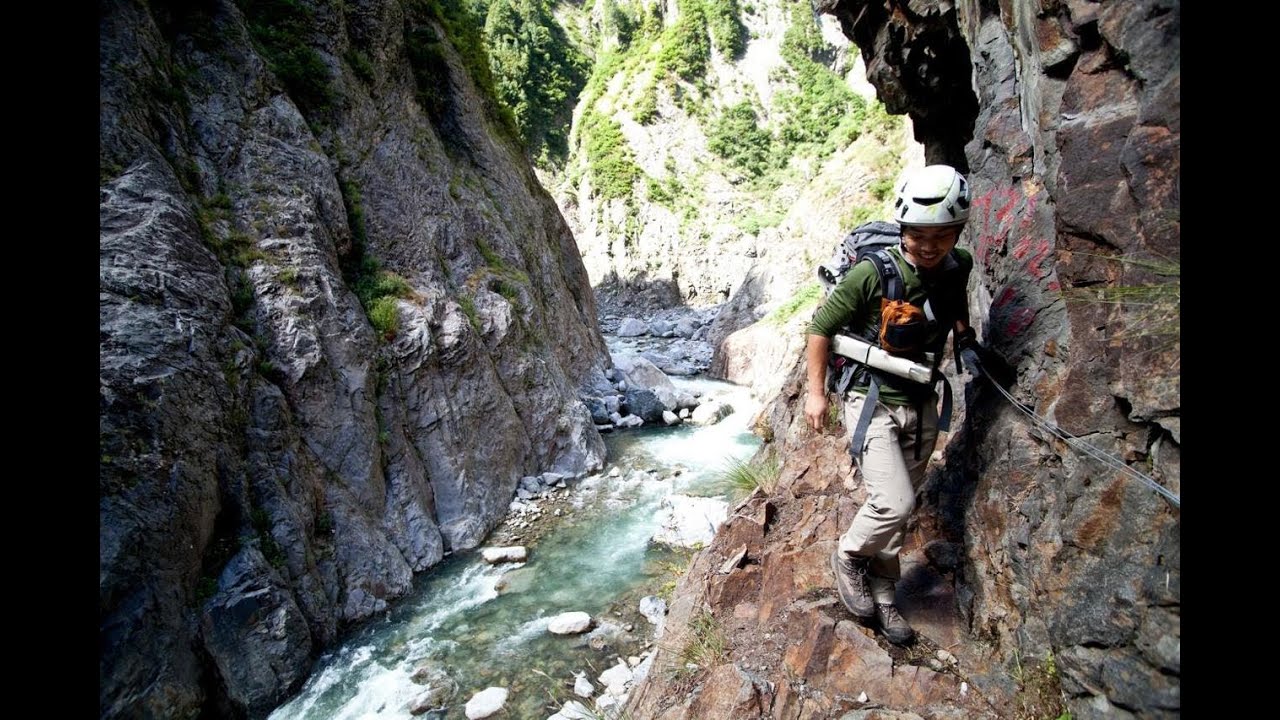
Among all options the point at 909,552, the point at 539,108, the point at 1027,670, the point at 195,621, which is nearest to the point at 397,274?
the point at 195,621

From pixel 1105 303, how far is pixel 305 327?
8.08 m

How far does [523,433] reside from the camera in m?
11.3

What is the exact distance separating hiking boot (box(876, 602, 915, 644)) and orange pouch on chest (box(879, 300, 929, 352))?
5.04 ft

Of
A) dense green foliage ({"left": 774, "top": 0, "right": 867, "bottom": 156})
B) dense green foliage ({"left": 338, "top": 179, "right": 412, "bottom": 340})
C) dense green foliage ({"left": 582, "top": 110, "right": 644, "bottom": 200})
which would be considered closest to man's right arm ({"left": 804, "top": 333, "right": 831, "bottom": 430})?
dense green foliage ({"left": 338, "top": 179, "right": 412, "bottom": 340})

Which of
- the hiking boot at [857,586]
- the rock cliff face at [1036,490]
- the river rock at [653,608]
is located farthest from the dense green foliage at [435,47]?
the hiking boot at [857,586]

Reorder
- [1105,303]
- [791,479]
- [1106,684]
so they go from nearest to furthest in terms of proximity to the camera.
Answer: [1106,684]
[1105,303]
[791,479]

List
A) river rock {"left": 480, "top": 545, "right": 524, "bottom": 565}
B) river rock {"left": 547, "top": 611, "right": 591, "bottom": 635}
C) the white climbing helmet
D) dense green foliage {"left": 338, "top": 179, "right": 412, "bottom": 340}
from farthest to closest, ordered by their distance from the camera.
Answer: dense green foliage {"left": 338, "top": 179, "right": 412, "bottom": 340}
river rock {"left": 480, "top": 545, "right": 524, "bottom": 565}
river rock {"left": 547, "top": 611, "right": 591, "bottom": 635}
the white climbing helmet

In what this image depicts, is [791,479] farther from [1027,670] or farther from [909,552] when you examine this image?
[1027,670]

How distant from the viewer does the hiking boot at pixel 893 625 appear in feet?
11.3

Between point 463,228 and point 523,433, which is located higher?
point 463,228

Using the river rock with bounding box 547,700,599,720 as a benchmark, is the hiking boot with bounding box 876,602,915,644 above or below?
above

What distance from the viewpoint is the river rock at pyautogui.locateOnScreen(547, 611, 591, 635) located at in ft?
22.2

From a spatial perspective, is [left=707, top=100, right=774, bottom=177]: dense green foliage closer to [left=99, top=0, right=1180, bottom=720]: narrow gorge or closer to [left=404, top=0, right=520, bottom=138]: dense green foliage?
[left=99, top=0, right=1180, bottom=720]: narrow gorge

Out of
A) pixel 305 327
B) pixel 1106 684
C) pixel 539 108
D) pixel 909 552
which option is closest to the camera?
pixel 1106 684
